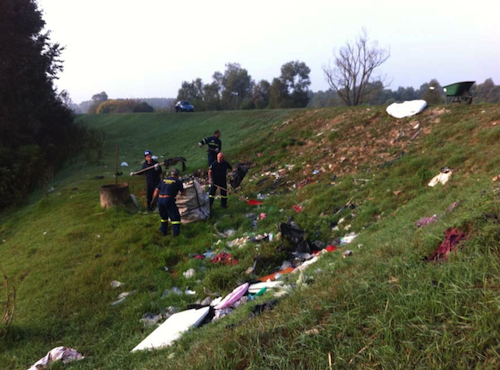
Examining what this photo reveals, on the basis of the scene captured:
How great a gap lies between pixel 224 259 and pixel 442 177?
176 inches

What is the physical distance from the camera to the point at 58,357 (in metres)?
3.74

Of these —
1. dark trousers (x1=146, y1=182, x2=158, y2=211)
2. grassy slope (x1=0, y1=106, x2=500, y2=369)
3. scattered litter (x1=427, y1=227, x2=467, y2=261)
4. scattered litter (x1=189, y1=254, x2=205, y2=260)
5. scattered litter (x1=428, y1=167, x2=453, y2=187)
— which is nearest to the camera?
grassy slope (x1=0, y1=106, x2=500, y2=369)

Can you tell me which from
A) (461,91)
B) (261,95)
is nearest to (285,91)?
(261,95)

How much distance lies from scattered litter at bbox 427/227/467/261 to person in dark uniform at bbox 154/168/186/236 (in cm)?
550

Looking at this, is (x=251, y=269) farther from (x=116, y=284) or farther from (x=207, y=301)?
(x=116, y=284)

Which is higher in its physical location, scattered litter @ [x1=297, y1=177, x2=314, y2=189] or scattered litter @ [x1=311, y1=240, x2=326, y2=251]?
scattered litter @ [x1=297, y1=177, x2=314, y2=189]

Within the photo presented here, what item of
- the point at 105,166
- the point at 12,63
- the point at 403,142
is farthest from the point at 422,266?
the point at 12,63

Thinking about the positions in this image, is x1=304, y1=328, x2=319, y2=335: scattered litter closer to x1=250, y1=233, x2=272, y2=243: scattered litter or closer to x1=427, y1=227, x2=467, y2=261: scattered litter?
x1=427, y1=227, x2=467, y2=261: scattered litter

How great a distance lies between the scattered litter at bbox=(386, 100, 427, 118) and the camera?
10.3 metres

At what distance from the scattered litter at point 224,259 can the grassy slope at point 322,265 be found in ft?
0.65

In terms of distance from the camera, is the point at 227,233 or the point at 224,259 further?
the point at 227,233

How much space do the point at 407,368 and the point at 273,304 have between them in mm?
1360

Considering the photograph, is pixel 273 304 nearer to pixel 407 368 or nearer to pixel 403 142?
pixel 407 368

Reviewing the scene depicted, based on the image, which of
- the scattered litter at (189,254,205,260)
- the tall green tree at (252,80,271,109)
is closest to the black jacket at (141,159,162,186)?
the scattered litter at (189,254,205,260)
